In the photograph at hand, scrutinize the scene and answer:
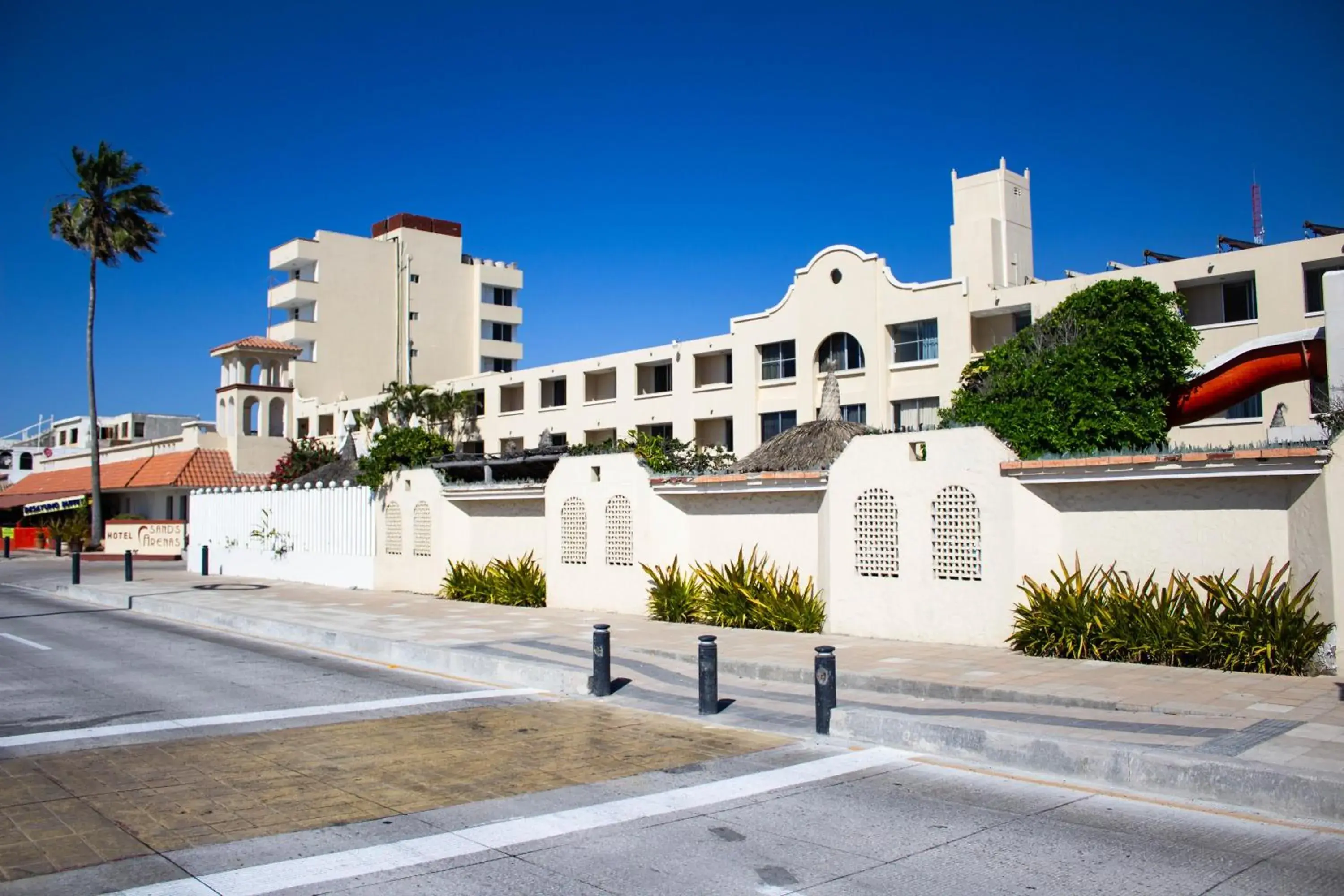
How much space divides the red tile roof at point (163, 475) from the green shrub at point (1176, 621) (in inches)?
1525

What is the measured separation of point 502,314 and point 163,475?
98.8ft

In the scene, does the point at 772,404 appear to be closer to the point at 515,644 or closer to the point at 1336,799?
the point at 515,644

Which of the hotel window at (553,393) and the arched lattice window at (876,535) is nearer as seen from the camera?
the arched lattice window at (876,535)

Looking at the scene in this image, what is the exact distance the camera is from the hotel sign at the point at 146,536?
149 feet

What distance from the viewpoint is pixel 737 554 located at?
1827 centimetres

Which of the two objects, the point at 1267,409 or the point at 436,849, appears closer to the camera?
the point at 436,849

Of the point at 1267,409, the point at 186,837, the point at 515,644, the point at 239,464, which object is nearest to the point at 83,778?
the point at 186,837

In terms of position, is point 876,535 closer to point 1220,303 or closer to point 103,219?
point 1220,303

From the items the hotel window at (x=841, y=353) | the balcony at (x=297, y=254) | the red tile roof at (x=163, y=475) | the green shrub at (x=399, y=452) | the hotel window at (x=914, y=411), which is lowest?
the green shrub at (x=399, y=452)

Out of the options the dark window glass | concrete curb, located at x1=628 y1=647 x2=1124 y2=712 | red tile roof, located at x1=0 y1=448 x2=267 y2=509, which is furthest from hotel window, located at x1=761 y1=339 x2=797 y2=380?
concrete curb, located at x1=628 y1=647 x2=1124 y2=712

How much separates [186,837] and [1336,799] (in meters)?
7.62

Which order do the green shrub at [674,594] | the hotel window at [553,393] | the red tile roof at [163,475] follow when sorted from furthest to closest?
the hotel window at [553,393]
the red tile roof at [163,475]
the green shrub at [674,594]

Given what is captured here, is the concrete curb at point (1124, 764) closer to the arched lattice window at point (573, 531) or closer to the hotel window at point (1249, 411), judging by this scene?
the arched lattice window at point (573, 531)

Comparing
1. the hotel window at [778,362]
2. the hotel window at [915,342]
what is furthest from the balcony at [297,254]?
the hotel window at [915,342]
